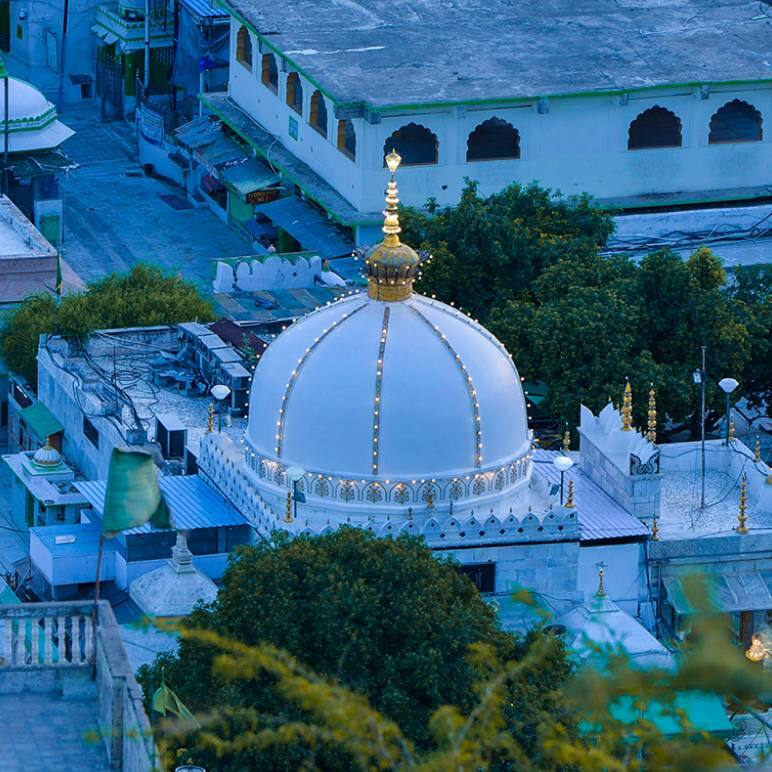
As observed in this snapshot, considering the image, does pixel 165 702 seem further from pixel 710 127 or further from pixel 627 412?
pixel 710 127

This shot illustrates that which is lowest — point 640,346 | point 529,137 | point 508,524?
point 508,524

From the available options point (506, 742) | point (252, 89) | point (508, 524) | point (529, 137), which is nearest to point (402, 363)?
point (508, 524)

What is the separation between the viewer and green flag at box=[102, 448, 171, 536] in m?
35.5

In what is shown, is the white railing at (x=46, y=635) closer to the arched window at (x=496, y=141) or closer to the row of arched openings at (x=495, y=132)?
the row of arched openings at (x=495, y=132)

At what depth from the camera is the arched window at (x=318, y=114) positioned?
79.5 m

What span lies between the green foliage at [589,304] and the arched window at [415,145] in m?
8.25

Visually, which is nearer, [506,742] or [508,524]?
[506,742]

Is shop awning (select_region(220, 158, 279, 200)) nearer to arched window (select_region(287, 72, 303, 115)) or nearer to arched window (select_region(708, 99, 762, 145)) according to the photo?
arched window (select_region(287, 72, 303, 115))

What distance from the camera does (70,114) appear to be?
9744cm

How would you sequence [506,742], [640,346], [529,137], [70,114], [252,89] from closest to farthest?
[506,742] → [640,346] → [529,137] → [252,89] → [70,114]

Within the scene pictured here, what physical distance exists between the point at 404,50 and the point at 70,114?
2017 cm

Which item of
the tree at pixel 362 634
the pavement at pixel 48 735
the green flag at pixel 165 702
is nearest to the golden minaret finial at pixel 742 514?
the tree at pixel 362 634

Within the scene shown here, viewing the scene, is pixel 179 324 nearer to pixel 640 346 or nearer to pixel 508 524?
pixel 640 346

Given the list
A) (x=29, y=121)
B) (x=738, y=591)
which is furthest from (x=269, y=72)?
(x=738, y=591)
